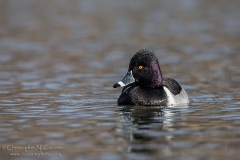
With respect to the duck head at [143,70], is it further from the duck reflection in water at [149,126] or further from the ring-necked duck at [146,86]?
the duck reflection in water at [149,126]

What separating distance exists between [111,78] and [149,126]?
553 cm

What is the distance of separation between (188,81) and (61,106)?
3.92 meters

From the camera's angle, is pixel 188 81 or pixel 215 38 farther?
pixel 215 38

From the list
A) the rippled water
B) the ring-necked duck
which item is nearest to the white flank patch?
the ring-necked duck

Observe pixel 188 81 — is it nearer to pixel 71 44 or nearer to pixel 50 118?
pixel 50 118

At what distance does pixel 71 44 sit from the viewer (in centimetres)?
2164

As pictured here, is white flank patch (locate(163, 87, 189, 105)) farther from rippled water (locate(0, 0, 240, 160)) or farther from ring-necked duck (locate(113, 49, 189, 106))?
rippled water (locate(0, 0, 240, 160))

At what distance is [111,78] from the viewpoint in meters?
15.2

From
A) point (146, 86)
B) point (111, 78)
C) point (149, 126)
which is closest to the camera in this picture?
point (149, 126)

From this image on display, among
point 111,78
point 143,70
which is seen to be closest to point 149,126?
point 143,70

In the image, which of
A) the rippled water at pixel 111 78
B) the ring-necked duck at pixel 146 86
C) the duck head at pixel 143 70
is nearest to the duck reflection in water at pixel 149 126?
the rippled water at pixel 111 78

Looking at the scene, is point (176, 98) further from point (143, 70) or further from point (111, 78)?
point (111, 78)

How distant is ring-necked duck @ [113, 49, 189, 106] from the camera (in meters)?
11.4

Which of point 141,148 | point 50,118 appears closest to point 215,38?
point 50,118
